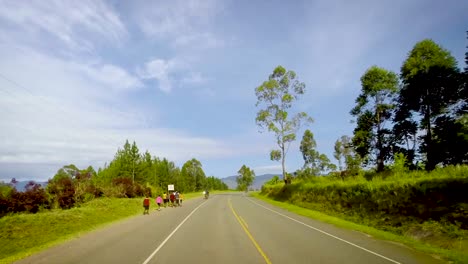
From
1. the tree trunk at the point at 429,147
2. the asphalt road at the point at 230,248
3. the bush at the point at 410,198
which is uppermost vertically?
the tree trunk at the point at 429,147

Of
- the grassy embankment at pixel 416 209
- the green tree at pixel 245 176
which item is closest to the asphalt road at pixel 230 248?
the grassy embankment at pixel 416 209

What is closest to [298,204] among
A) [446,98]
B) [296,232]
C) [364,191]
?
[364,191]

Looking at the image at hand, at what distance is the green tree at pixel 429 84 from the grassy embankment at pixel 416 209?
43.0ft

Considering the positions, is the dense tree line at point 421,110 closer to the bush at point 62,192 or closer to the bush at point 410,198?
the bush at point 410,198

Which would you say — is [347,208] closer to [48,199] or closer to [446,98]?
[446,98]

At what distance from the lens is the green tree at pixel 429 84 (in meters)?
35.6

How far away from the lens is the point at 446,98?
35875 mm

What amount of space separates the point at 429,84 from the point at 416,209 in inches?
845

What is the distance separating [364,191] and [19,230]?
74.5ft

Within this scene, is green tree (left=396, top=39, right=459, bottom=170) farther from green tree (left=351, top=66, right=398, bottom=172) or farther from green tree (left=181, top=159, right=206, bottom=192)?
green tree (left=181, top=159, right=206, bottom=192)

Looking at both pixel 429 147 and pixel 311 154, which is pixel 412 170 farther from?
pixel 311 154

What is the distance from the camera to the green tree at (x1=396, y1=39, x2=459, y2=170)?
3559 centimetres

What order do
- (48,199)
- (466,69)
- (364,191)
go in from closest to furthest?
(364,191), (466,69), (48,199)

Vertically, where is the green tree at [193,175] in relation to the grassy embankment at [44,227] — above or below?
above
